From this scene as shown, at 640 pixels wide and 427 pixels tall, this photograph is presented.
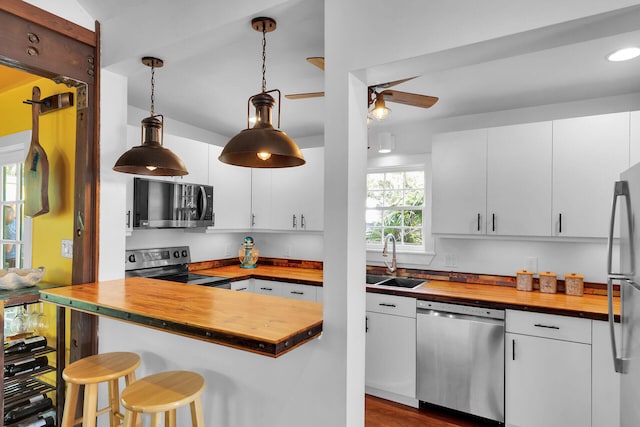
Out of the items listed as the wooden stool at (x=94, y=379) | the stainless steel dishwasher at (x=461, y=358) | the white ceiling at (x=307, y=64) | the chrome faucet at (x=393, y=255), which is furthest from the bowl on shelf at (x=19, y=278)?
the chrome faucet at (x=393, y=255)

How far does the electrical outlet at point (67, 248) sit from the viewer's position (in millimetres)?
2297

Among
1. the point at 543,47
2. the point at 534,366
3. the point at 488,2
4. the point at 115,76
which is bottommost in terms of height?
the point at 534,366

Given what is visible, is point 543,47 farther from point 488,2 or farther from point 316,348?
point 316,348

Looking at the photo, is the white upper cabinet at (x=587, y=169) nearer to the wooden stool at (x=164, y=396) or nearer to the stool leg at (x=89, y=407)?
the wooden stool at (x=164, y=396)

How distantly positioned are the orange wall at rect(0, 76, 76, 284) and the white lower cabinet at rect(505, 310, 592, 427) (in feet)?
10.00

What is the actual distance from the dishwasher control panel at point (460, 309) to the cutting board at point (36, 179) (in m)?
2.73

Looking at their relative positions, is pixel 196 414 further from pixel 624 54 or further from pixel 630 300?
pixel 624 54

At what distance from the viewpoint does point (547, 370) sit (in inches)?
96.0

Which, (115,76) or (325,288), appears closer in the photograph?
(325,288)

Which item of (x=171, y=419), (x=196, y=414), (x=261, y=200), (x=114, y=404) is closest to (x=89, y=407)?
(x=114, y=404)

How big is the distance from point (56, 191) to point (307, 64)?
185 centimetres

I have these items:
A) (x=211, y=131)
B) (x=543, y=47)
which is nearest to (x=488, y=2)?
(x=543, y=47)

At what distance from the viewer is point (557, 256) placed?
300cm

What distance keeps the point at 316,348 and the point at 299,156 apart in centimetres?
80
